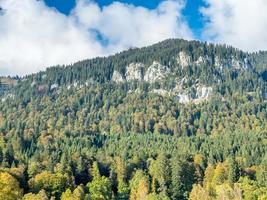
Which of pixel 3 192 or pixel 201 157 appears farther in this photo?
pixel 201 157

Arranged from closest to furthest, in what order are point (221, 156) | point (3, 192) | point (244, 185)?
point (3, 192) → point (244, 185) → point (221, 156)

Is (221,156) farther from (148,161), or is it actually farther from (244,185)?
(244,185)

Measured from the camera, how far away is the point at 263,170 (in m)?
154

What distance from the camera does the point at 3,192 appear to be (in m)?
80.8

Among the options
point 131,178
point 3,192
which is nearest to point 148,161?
point 131,178

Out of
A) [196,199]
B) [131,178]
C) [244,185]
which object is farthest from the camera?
[131,178]

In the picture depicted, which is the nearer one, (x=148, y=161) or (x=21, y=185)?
(x=21, y=185)

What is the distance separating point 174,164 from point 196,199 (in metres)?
30.9

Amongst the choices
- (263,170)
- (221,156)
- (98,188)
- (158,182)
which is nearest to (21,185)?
(98,188)

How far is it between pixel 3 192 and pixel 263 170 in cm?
9434

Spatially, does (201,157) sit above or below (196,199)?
above

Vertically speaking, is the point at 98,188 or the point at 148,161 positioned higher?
the point at 148,161

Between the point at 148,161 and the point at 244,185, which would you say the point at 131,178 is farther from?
the point at 244,185

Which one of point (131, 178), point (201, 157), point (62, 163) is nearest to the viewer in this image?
point (62, 163)
